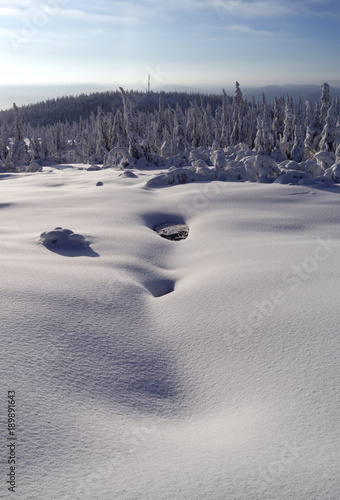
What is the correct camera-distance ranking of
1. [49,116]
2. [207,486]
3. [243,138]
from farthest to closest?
[49,116] → [243,138] → [207,486]

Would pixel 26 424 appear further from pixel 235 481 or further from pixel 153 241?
pixel 153 241

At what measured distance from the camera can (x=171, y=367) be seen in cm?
222

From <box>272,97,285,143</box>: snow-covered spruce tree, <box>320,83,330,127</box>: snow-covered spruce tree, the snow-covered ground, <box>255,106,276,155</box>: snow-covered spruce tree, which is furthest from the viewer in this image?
<box>272,97,285,143</box>: snow-covered spruce tree

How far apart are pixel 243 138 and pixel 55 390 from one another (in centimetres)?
3552

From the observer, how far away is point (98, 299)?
9.01ft

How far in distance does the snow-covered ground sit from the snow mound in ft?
0.04

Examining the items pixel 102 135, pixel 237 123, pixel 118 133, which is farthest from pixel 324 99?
pixel 102 135

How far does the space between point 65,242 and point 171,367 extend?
7.75ft

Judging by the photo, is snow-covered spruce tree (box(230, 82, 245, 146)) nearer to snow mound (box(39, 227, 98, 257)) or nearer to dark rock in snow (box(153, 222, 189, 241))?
dark rock in snow (box(153, 222, 189, 241))

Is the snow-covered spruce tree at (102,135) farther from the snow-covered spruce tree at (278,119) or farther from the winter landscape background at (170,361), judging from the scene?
the winter landscape background at (170,361)

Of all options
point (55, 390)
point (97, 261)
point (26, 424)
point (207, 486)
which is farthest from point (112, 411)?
point (97, 261)

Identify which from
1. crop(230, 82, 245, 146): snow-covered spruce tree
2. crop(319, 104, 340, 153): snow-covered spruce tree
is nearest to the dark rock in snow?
crop(319, 104, 340, 153): snow-covered spruce tree

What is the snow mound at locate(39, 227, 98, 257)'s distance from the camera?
395cm

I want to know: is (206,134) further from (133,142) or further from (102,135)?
(133,142)
